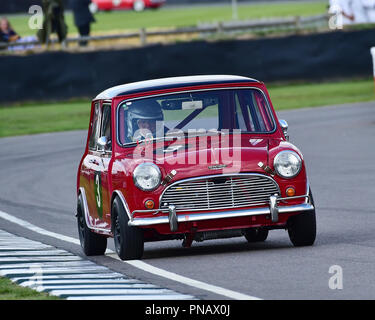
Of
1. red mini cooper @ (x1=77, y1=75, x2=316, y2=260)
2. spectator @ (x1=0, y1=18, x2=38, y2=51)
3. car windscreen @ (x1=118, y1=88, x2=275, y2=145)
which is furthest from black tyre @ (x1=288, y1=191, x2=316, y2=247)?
spectator @ (x1=0, y1=18, x2=38, y2=51)

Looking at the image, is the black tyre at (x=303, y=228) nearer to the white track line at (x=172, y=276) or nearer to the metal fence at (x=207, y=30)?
the white track line at (x=172, y=276)

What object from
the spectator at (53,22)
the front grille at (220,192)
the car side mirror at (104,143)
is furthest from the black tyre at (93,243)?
the spectator at (53,22)

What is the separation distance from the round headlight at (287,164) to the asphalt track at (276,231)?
26.1 inches

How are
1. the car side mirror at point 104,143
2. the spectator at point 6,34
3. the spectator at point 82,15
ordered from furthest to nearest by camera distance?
the spectator at point 82,15 → the spectator at point 6,34 → the car side mirror at point 104,143

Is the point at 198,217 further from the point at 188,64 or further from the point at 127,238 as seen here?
the point at 188,64

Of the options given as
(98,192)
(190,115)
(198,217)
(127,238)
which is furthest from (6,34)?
(198,217)

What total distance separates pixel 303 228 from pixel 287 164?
614 mm

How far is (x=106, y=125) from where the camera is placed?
423 inches

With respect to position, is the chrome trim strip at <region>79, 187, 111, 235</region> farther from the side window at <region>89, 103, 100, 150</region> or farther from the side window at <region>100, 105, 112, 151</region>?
the side window at <region>100, 105, 112, 151</region>

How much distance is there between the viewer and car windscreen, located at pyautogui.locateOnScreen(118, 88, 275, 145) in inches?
407

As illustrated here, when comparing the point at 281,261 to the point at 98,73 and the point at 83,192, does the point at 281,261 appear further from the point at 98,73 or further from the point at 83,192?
the point at 98,73

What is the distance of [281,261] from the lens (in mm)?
9102

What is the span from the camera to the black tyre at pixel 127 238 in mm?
9587
